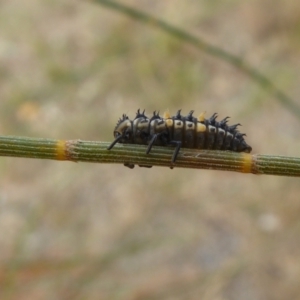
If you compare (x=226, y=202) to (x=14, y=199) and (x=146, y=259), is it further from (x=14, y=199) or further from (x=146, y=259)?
(x=14, y=199)

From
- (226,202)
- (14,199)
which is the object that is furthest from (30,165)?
(226,202)

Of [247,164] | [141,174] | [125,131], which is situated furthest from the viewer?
[141,174]

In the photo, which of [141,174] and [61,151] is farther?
[141,174]

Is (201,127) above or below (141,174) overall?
above

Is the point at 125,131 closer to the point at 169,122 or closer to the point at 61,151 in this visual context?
the point at 169,122

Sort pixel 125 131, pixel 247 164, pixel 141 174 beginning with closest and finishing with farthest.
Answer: pixel 247 164
pixel 125 131
pixel 141 174

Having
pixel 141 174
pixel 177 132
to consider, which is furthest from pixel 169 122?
pixel 141 174

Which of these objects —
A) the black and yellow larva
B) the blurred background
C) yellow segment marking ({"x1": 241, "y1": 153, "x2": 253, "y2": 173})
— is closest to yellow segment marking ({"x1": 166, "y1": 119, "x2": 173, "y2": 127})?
the black and yellow larva
